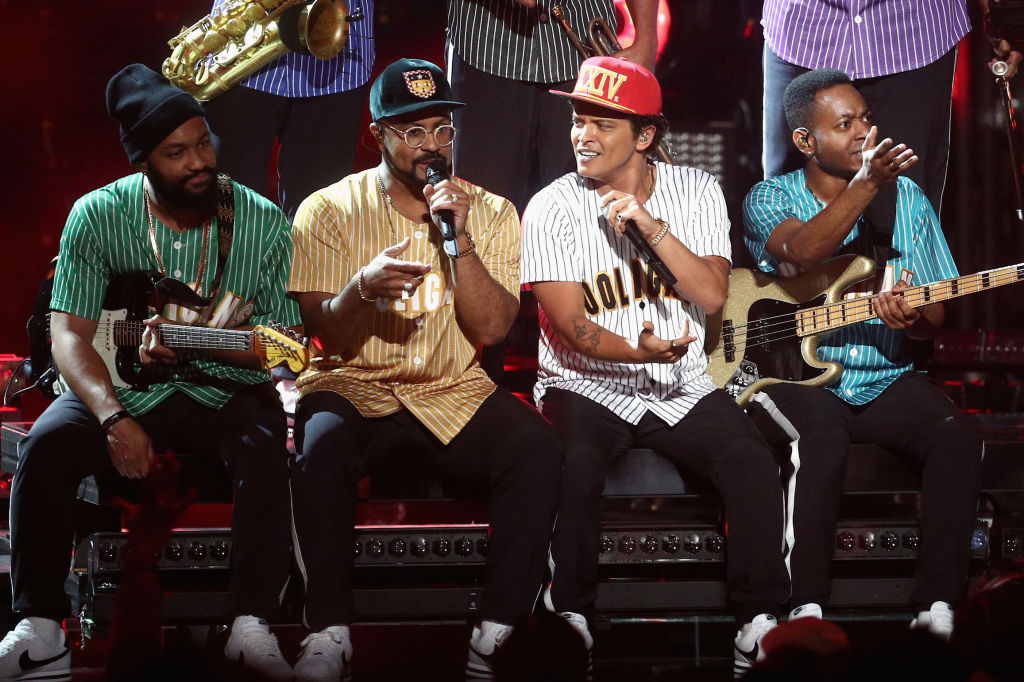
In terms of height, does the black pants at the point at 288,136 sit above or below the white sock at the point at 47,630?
above

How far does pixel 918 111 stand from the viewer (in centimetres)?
459

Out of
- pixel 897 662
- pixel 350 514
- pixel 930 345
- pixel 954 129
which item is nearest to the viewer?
pixel 897 662

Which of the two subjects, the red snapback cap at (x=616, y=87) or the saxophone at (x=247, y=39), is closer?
the red snapback cap at (x=616, y=87)

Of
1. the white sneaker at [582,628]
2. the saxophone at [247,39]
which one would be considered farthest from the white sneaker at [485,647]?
the saxophone at [247,39]

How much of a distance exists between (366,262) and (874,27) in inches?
90.5

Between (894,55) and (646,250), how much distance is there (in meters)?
1.59

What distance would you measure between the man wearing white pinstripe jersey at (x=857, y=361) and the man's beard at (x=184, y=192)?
6.69 ft

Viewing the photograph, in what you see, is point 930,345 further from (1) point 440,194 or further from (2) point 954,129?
(2) point 954,129

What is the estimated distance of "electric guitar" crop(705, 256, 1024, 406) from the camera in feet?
13.9

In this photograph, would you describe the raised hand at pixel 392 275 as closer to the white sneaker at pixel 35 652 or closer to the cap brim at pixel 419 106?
the cap brim at pixel 419 106

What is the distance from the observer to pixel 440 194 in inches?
140

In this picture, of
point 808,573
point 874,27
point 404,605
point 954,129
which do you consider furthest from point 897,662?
point 954,129

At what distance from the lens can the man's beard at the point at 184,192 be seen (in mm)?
3889

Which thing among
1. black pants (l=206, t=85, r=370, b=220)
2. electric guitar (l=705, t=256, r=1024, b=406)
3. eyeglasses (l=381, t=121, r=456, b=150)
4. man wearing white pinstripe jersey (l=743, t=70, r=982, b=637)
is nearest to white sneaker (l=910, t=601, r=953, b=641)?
man wearing white pinstripe jersey (l=743, t=70, r=982, b=637)
